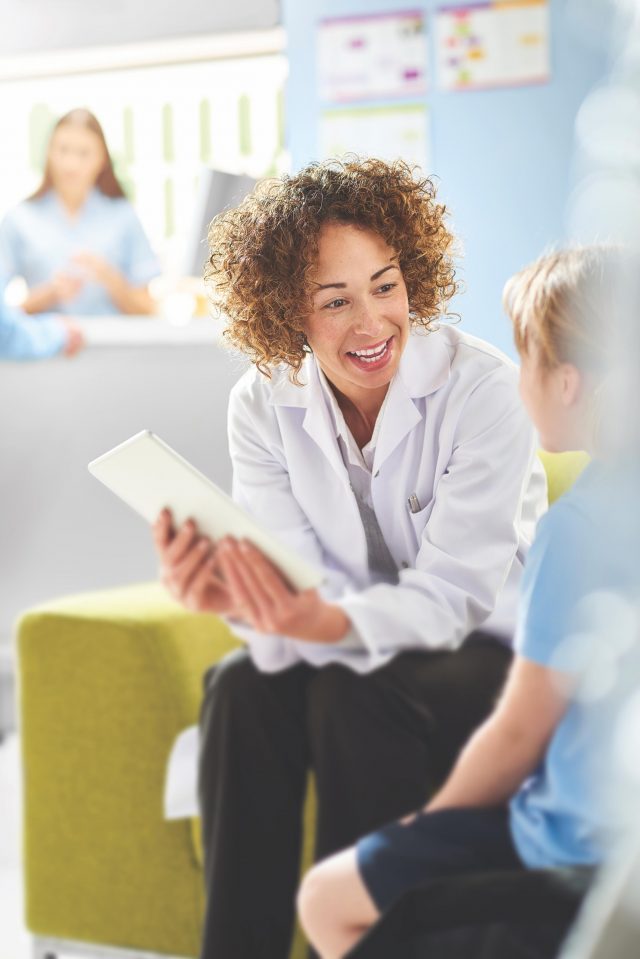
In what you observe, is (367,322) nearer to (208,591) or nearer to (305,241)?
(305,241)

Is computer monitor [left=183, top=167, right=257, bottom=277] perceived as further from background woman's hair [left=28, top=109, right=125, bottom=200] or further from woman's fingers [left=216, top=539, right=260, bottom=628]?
woman's fingers [left=216, top=539, right=260, bottom=628]

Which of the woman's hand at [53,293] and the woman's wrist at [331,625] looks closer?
the woman's wrist at [331,625]

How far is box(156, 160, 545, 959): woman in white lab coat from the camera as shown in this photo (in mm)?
529

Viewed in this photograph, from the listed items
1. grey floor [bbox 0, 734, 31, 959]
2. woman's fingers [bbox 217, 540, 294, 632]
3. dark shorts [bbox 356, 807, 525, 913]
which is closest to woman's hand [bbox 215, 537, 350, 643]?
woman's fingers [bbox 217, 540, 294, 632]

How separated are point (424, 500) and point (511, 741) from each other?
0.13 meters

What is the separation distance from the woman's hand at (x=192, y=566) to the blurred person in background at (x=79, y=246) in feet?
0.54

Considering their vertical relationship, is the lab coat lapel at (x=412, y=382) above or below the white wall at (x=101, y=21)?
below

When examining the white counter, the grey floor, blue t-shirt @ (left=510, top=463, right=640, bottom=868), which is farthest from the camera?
the grey floor

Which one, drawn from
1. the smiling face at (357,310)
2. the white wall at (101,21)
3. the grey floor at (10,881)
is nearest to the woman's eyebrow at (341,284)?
the smiling face at (357,310)

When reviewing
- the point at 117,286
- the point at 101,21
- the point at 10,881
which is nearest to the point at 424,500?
the point at 117,286

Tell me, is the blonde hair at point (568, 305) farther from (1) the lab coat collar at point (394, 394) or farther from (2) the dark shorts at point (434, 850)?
(2) the dark shorts at point (434, 850)

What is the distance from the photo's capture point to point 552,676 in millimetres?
508

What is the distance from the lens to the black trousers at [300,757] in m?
0.53

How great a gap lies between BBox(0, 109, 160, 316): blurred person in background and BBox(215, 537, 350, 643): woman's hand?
194 mm
